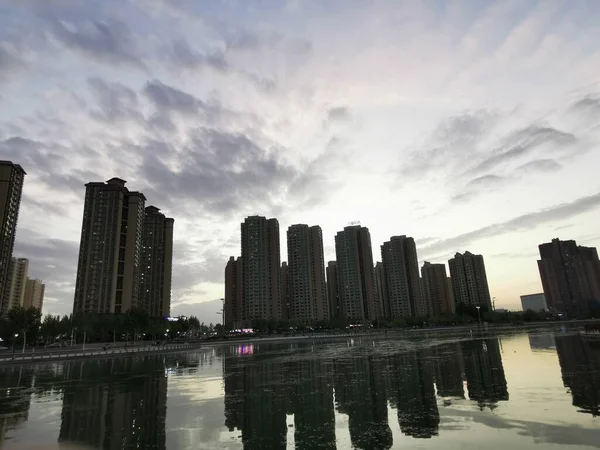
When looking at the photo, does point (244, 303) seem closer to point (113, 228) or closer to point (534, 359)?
point (113, 228)

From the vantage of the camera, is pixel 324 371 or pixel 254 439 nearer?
pixel 254 439

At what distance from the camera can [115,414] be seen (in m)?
18.8

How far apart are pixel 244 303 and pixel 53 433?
175 m

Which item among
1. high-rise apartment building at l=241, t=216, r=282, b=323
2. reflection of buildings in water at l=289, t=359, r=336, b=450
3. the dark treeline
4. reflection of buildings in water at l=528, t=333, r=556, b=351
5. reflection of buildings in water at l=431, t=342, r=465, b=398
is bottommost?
reflection of buildings in water at l=289, t=359, r=336, b=450

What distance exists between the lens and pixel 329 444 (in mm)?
12883

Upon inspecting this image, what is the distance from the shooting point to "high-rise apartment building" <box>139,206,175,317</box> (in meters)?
161

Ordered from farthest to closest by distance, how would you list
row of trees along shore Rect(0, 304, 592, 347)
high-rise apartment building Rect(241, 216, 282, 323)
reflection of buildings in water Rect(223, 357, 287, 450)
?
1. high-rise apartment building Rect(241, 216, 282, 323)
2. row of trees along shore Rect(0, 304, 592, 347)
3. reflection of buildings in water Rect(223, 357, 287, 450)

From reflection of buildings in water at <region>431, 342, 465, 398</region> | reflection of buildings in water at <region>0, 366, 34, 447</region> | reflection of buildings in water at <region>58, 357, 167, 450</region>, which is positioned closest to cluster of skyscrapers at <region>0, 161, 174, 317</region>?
reflection of buildings in water at <region>0, 366, 34, 447</region>

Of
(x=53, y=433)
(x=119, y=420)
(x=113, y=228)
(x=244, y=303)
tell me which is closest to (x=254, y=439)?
(x=119, y=420)

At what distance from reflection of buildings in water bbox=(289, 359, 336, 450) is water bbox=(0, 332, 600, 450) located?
5 centimetres

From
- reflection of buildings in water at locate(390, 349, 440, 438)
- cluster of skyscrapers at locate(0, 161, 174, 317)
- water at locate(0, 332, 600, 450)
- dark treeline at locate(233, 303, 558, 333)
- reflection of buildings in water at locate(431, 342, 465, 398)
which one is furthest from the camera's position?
dark treeline at locate(233, 303, 558, 333)

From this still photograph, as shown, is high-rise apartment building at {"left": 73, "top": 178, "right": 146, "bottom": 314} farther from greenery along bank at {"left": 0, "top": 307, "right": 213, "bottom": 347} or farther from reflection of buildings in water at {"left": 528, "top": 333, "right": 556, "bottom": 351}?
reflection of buildings in water at {"left": 528, "top": 333, "right": 556, "bottom": 351}

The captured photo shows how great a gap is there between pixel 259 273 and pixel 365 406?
167719 mm

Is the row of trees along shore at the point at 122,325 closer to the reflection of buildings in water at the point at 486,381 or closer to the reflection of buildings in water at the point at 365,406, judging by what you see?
the reflection of buildings in water at the point at 365,406
